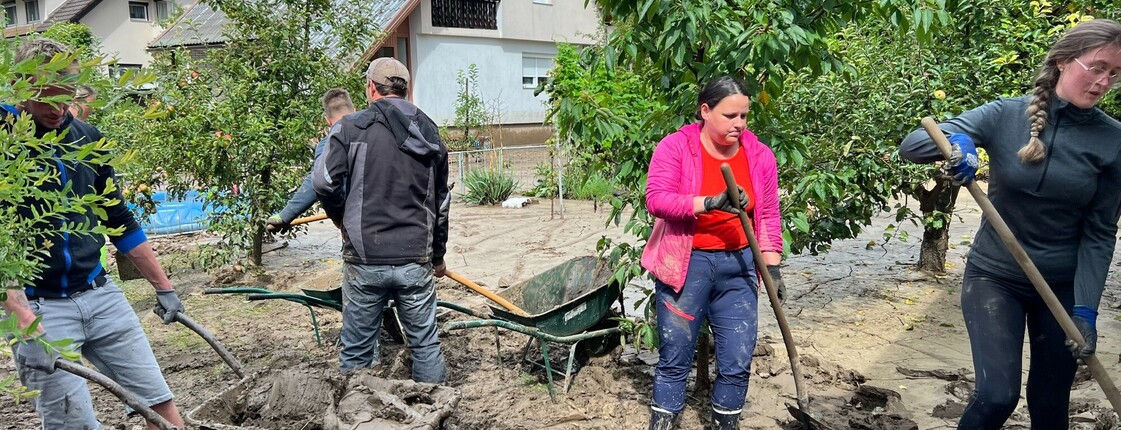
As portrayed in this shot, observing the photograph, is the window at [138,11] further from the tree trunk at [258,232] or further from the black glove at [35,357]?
the black glove at [35,357]

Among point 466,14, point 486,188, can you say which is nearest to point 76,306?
point 486,188

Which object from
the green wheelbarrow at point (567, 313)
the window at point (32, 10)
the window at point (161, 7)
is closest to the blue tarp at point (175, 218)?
the green wheelbarrow at point (567, 313)

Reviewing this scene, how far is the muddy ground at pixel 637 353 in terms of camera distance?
4.33 m

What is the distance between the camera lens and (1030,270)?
2762 mm

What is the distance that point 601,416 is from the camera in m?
4.34

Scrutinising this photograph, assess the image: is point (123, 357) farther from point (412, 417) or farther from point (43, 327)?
point (412, 417)

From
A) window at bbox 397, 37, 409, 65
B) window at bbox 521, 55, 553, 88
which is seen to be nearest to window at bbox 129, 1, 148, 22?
window at bbox 397, 37, 409, 65

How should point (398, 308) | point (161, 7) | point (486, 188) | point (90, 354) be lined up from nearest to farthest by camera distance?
point (90, 354), point (398, 308), point (486, 188), point (161, 7)

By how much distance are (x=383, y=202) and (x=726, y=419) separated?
1820 mm

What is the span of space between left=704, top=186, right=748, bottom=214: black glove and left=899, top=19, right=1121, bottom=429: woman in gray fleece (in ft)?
2.02

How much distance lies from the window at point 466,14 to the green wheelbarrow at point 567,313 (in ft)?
56.7

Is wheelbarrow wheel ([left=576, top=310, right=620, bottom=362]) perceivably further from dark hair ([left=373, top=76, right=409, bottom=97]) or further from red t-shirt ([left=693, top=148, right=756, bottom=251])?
dark hair ([left=373, top=76, right=409, bottom=97])

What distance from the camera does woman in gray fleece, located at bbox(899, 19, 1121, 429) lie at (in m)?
2.79

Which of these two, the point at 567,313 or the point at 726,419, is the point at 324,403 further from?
the point at 726,419
